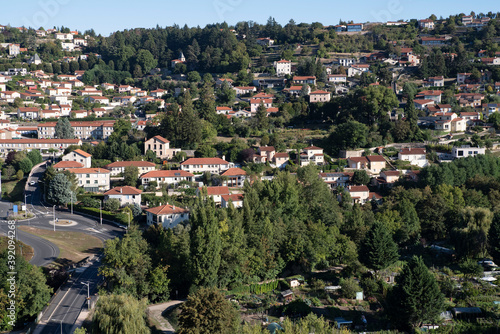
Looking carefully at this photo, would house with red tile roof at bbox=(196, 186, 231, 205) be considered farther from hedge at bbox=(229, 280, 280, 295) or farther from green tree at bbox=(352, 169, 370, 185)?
hedge at bbox=(229, 280, 280, 295)

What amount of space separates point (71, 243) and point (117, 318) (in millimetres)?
11492

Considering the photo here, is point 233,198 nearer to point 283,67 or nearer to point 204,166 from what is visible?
point 204,166

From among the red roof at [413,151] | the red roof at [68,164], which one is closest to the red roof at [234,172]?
the red roof at [68,164]

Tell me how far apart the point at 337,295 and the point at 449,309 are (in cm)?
425

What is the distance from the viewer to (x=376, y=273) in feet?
79.8

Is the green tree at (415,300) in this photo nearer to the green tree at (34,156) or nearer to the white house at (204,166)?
the white house at (204,166)

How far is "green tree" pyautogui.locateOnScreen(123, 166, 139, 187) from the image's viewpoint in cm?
3516

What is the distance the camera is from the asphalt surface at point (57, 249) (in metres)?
19.8

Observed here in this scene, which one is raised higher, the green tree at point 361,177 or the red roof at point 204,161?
the red roof at point 204,161

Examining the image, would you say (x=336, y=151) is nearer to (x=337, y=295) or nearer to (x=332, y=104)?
(x=332, y=104)

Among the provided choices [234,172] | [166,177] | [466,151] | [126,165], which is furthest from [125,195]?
[466,151]

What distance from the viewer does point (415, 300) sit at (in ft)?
62.7

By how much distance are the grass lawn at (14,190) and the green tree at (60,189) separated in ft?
10.2

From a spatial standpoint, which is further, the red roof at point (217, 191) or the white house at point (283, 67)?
the white house at point (283, 67)
